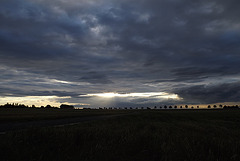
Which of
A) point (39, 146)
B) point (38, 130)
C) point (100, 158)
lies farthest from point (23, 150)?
point (100, 158)

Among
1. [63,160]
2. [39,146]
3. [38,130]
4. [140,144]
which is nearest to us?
[63,160]

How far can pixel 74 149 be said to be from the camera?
5.75 m

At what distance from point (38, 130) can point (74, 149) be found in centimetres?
240

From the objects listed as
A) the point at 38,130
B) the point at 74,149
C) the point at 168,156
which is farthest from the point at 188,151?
the point at 38,130

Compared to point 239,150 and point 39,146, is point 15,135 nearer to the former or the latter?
point 39,146

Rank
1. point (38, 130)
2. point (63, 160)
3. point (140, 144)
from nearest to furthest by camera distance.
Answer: point (63, 160) < point (140, 144) < point (38, 130)

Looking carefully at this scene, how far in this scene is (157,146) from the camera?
6051mm

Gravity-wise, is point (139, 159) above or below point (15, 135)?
below

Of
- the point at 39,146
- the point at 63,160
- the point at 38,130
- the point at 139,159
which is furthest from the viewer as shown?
the point at 38,130

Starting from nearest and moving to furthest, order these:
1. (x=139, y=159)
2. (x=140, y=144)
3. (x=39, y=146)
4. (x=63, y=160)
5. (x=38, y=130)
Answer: (x=63, y=160)
(x=139, y=159)
(x=39, y=146)
(x=140, y=144)
(x=38, y=130)

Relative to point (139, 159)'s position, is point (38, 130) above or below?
above

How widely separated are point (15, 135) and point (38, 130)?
2.82 feet

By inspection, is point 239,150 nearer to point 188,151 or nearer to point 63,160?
point 188,151

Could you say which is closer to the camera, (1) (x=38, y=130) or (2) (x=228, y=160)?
(2) (x=228, y=160)
